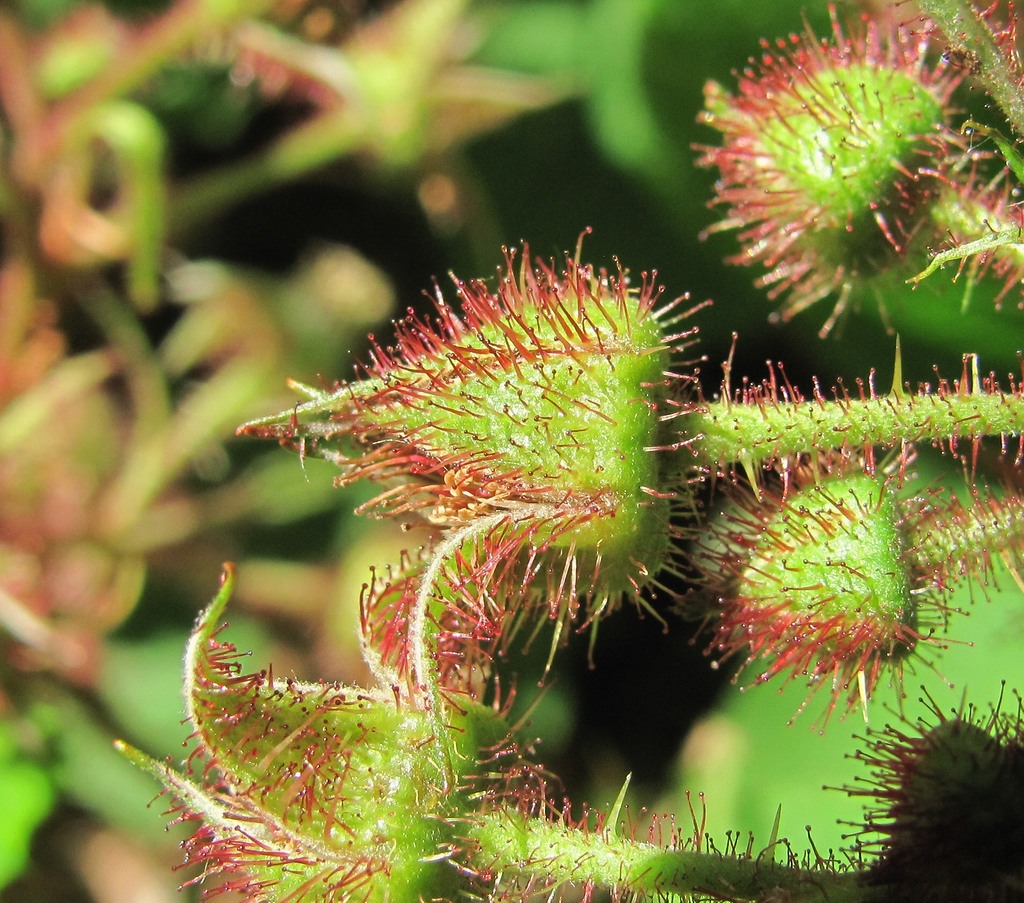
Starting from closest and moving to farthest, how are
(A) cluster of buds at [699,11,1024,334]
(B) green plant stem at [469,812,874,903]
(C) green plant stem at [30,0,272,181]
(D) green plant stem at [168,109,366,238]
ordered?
(B) green plant stem at [469,812,874,903] < (A) cluster of buds at [699,11,1024,334] < (C) green plant stem at [30,0,272,181] < (D) green plant stem at [168,109,366,238]

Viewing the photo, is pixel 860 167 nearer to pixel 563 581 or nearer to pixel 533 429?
pixel 533 429

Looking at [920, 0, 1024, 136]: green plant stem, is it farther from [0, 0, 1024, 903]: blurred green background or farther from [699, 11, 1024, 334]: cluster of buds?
[0, 0, 1024, 903]: blurred green background

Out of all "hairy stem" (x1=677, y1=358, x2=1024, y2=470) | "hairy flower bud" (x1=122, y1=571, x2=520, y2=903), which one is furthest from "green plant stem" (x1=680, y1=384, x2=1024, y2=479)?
"hairy flower bud" (x1=122, y1=571, x2=520, y2=903)

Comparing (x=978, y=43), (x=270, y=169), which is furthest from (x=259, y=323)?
(x=978, y=43)

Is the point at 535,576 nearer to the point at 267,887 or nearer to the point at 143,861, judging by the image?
the point at 267,887

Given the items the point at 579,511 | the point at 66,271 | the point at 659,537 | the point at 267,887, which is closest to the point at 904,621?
the point at 659,537

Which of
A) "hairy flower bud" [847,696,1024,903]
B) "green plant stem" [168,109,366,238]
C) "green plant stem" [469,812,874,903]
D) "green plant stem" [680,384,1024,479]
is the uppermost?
"green plant stem" [168,109,366,238]

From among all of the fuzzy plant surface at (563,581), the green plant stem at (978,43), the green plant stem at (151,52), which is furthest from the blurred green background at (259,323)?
the green plant stem at (978,43)
